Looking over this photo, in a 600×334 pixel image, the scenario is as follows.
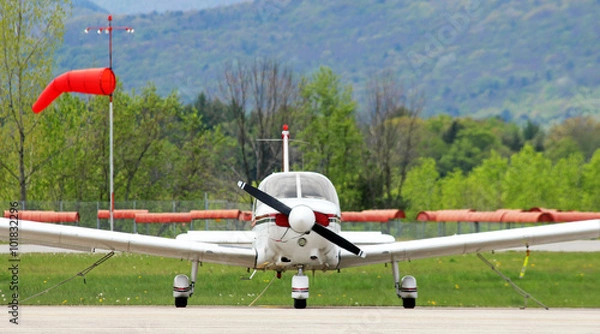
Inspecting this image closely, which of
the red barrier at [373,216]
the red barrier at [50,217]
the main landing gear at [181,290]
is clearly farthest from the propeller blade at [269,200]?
the red barrier at [373,216]

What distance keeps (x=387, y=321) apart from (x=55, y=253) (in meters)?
18.2

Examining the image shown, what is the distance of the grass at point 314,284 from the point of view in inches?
750

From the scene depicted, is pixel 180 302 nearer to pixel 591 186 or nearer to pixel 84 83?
pixel 84 83

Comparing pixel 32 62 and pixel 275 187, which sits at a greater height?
pixel 32 62

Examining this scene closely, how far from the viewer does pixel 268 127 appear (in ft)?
187

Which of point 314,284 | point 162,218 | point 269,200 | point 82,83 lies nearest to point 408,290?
point 269,200

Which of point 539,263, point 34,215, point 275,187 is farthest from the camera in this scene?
point 34,215

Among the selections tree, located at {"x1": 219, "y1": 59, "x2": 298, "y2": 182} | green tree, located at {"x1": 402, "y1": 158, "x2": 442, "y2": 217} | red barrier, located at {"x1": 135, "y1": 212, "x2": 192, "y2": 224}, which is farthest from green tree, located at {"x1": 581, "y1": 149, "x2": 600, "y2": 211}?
red barrier, located at {"x1": 135, "y1": 212, "x2": 192, "y2": 224}

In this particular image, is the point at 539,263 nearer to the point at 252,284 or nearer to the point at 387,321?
the point at 252,284

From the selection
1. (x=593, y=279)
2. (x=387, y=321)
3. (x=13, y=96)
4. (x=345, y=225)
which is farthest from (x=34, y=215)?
(x=387, y=321)

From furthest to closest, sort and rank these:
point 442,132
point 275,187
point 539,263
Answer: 1. point 442,132
2. point 539,263
3. point 275,187

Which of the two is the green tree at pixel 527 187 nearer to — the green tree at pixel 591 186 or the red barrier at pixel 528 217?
the green tree at pixel 591 186

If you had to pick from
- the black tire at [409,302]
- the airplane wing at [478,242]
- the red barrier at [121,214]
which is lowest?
the black tire at [409,302]

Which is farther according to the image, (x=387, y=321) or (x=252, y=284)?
(x=252, y=284)
